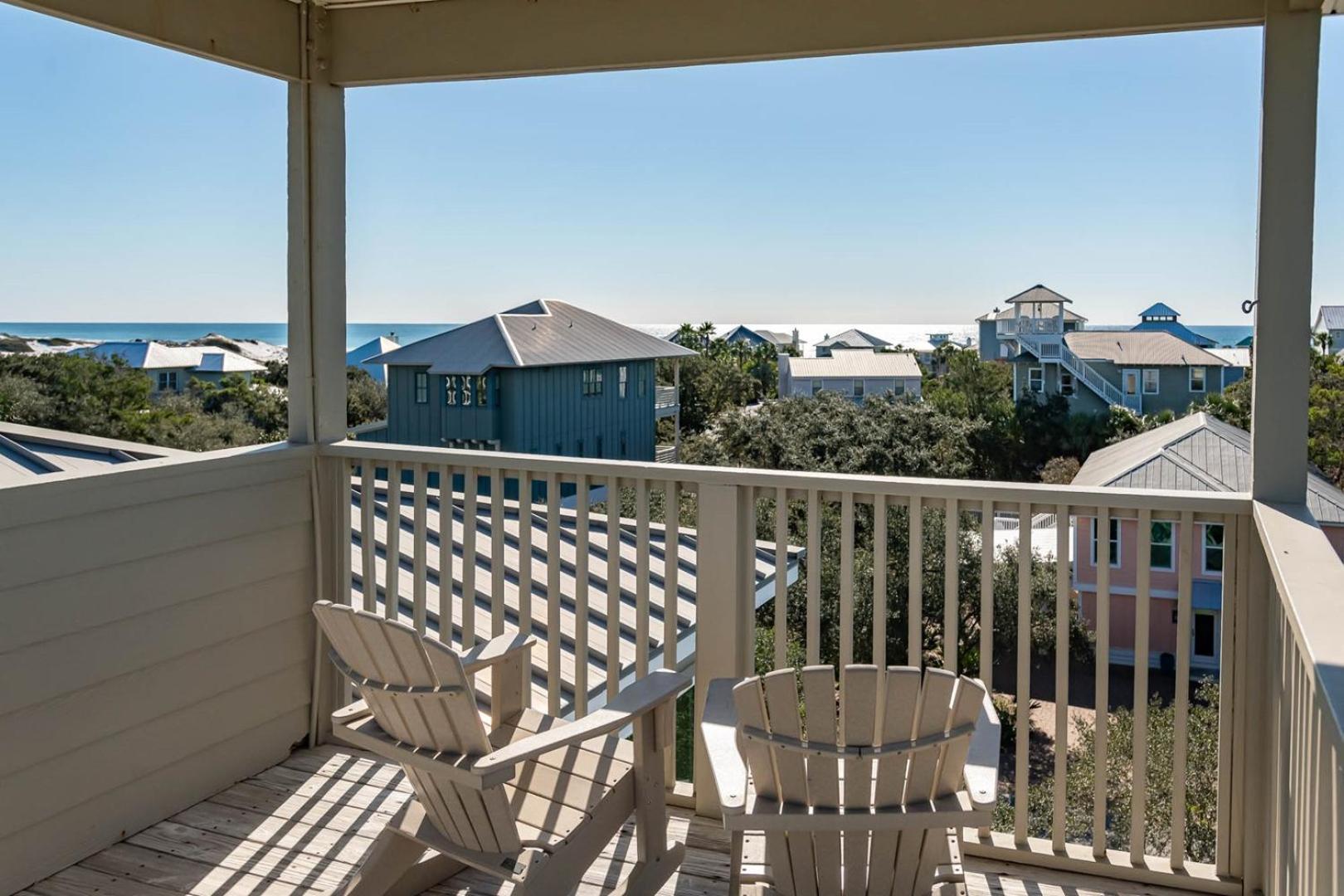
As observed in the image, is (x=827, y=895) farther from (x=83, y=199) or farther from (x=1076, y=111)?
(x=1076, y=111)

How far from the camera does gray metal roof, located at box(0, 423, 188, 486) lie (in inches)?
112

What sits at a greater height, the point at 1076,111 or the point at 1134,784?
the point at 1076,111

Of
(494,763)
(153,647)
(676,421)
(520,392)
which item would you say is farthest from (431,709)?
(676,421)

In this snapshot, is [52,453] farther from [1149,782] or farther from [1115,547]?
[1149,782]

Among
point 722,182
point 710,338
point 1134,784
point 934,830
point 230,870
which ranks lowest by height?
point 230,870

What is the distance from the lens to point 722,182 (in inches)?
619

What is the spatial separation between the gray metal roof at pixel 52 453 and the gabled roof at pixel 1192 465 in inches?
115

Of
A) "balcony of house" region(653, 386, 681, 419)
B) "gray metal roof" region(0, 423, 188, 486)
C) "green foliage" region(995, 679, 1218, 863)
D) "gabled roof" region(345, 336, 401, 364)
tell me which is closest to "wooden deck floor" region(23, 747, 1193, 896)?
"gray metal roof" region(0, 423, 188, 486)

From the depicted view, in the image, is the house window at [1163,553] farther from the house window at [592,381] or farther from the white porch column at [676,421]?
the white porch column at [676,421]

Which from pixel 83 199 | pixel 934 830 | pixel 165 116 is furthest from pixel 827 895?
pixel 165 116

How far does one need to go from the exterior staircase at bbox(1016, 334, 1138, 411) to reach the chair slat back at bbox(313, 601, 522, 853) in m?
3.18

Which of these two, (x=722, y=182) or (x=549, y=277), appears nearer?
(x=549, y=277)

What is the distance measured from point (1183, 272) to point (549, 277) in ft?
27.0

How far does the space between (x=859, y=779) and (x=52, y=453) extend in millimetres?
2492
